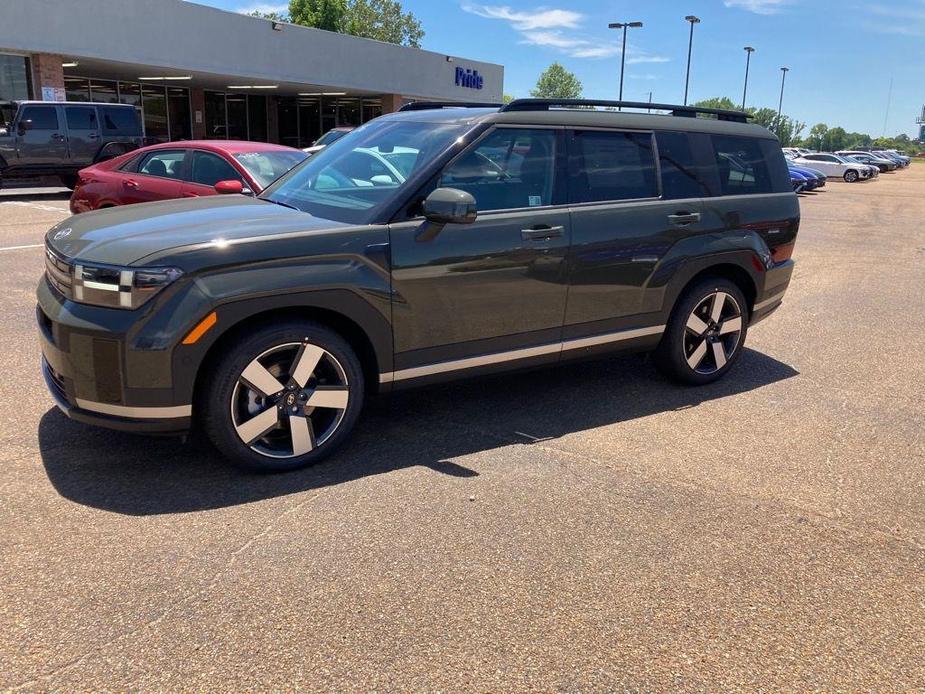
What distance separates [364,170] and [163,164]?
21.1 ft

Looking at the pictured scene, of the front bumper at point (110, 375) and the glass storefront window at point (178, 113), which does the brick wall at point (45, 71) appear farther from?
the front bumper at point (110, 375)

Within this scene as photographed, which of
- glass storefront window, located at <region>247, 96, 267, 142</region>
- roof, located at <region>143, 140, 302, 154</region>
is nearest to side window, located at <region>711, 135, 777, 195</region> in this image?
roof, located at <region>143, 140, 302, 154</region>

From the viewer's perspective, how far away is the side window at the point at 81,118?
60.1 feet

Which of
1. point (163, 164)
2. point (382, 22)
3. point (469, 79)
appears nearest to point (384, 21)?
point (382, 22)

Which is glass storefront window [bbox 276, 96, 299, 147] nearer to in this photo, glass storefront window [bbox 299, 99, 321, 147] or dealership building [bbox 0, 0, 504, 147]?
dealership building [bbox 0, 0, 504, 147]

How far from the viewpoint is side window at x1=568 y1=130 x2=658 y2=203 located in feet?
15.6

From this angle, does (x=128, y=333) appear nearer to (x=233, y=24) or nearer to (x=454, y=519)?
(x=454, y=519)

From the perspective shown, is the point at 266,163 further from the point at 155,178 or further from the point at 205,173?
the point at 155,178

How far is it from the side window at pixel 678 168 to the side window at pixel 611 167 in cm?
9

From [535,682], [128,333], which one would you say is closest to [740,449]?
[535,682]

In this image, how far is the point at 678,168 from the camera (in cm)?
524

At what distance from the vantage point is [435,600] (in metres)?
2.91

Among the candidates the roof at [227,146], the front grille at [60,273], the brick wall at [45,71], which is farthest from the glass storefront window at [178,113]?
the front grille at [60,273]

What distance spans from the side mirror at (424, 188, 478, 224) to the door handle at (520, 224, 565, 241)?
524mm
